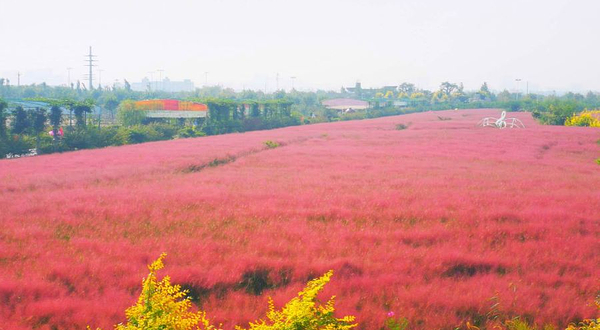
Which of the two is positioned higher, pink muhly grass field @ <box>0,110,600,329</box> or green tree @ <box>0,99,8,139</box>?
→ green tree @ <box>0,99,8,139</box>

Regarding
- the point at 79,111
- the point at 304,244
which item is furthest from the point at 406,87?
the point at 304,244

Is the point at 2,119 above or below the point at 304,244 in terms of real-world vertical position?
above

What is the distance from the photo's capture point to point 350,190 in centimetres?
1155

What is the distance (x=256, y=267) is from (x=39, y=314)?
2231mm

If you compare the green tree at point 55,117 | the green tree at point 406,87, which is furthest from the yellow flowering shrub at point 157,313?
the green tree at point 406,87

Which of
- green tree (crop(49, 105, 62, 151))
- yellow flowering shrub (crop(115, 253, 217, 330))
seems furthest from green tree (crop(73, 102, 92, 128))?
yellow flowering shrub (crop(115, 253, 217, 330))

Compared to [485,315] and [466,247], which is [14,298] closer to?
[485,315]

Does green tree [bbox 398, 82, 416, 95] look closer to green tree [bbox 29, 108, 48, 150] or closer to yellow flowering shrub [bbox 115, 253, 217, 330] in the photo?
green tree [bbox 29, 108, 48, 150]

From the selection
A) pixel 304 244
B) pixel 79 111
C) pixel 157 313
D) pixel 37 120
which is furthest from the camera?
pixel 79 111

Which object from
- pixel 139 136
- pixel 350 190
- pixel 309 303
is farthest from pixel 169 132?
pixel 309 303

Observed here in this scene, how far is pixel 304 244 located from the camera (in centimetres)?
679

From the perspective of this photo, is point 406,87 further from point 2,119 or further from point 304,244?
point 304,244

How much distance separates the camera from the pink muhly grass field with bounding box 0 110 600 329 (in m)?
4.97

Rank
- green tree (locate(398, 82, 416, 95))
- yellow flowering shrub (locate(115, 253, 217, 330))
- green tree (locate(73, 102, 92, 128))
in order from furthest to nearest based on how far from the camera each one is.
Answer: green tree (locate(398, 82, 416, 95))
green tree (locate(73, 102, 92, 128))
yellow flowering shrub (locate(115, 253, 217, 330))
